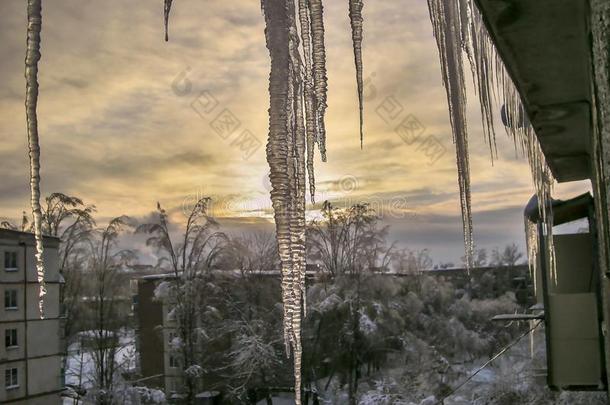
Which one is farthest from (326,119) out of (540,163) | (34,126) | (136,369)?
(136,369)

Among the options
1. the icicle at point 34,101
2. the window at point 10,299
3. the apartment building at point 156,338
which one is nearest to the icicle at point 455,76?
the icicle at point 34,101

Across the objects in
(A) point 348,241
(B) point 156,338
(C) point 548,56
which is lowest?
(B) point 156,338

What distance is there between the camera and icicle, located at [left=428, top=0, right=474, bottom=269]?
1.84m

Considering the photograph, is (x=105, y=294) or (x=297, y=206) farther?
(x=105, y=294)

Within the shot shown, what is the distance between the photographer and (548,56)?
2449 mm

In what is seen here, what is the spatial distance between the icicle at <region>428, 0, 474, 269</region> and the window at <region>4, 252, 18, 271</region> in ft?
63.9

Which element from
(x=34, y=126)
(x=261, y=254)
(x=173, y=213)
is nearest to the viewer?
(x=34, y=126)

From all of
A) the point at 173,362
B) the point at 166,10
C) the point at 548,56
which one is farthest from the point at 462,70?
the point at 173,362

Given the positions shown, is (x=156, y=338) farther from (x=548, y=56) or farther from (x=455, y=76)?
(x=455, y=76)

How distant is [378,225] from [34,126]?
22286 millimetres

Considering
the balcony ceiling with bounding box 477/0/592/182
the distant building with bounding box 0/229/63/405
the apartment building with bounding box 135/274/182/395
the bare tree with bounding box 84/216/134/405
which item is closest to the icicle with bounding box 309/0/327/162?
the balcony ceiling with bounding box 477/0/592/182

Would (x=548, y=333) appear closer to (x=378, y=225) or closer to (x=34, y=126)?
(x=34, y=126)

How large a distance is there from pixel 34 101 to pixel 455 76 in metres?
1.34

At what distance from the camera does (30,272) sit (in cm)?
1950
